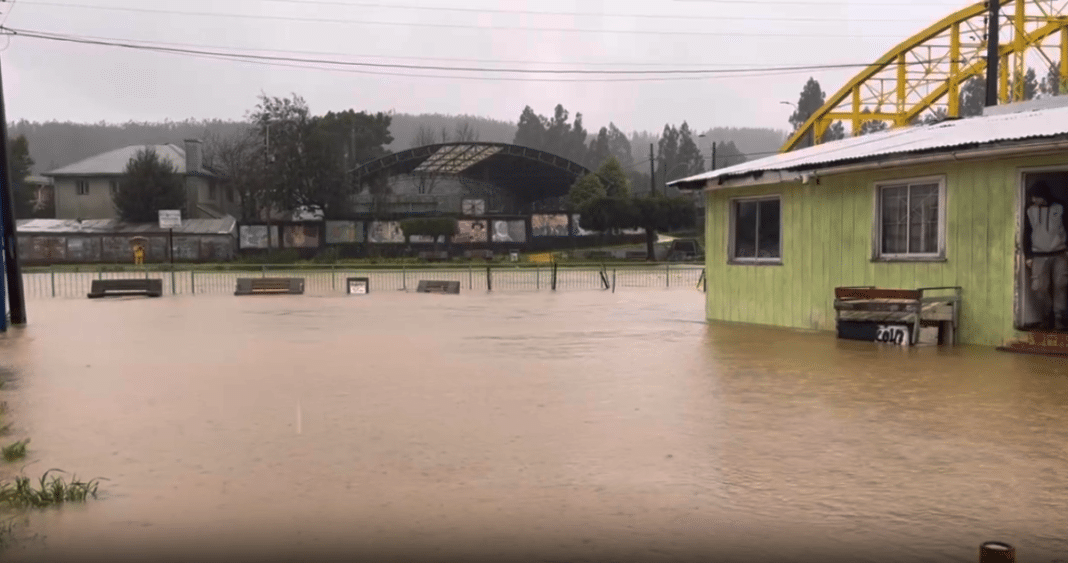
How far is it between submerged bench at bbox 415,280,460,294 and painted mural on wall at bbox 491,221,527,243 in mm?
38808

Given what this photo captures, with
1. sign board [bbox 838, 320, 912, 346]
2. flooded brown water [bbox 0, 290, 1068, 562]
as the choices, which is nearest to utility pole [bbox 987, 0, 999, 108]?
sign board [bbox 838, 320, 912, 346]

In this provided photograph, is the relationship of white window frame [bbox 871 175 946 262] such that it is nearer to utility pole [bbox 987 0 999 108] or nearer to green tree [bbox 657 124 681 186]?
utility pole [bbox 987 0 999 108]

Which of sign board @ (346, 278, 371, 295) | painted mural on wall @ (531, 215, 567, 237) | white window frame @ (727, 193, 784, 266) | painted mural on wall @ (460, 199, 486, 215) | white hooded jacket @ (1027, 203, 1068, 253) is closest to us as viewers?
white hooded jacket @ (1027, 203, 1068, 253)

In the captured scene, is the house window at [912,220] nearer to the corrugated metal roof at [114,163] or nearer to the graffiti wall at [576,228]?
the graffiti wall at [576,228]

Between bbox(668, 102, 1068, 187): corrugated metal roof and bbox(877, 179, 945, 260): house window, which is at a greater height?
bbox(668, 102, 1068, 187): corrugated metal roof

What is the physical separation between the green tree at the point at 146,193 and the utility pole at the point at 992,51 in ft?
212

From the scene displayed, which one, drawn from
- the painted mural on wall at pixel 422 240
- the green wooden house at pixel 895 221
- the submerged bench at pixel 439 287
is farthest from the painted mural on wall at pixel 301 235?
the green wooden house at pixel 895 221

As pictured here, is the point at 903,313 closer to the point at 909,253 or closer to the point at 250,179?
the point at 909,253

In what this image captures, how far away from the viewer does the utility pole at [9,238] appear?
2219cm

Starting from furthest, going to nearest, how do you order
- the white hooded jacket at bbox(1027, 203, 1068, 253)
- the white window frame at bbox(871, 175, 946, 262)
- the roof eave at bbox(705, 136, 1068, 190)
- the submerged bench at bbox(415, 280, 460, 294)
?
the submerged bench at bbox(415, 280, 460, 294) → the white window frame at bbox(871, 175, 946, 262) → the white hooded jacket at bbox(1027, 203, 1068, 253) → the roof eave at bbox(705, 136, 1068, 190)

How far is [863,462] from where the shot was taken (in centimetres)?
758

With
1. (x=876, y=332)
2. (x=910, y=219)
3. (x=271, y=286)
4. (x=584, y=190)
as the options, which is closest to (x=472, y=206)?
(x=584, y=190)

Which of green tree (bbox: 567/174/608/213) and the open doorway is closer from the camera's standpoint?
the open doorway

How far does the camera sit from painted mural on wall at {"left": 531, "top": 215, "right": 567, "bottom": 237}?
75.1 metres
